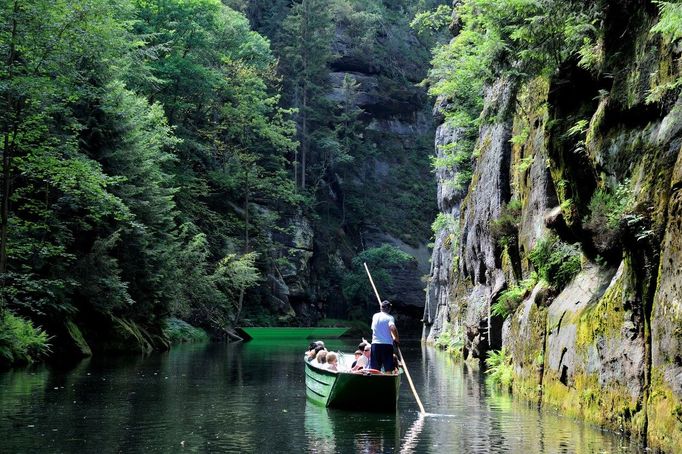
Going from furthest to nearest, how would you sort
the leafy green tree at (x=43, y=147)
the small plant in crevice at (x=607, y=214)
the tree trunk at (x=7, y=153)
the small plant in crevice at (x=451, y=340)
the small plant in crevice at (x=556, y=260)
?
1. the small plant in crevice at (x=451, y=340)
2. the leafy green tree at (x=43, y=147)
3. the tree trunk at (x=7, y=153)
4. the small plant in crevice at (x=556, y=260)
5. the small plant in crevice at (x=607, y=214)

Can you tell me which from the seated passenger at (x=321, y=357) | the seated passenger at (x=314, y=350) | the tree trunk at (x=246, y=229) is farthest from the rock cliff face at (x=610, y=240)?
the tree trunk at (x=246, y=229)

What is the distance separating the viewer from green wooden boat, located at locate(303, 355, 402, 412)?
1376 centimetres

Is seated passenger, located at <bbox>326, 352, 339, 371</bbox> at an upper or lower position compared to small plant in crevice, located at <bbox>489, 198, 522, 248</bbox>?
lower

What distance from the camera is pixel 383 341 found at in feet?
47.0

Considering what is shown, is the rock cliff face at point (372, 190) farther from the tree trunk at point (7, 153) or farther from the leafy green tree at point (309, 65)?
the tree trunk at point (7, 153)

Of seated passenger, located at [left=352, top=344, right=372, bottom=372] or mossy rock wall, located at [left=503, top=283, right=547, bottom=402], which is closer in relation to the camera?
mossy rock wall, located at [left=503, top=283, right=547, bottom=402]

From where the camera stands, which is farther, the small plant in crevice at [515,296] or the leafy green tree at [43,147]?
the leafy green tree at [43,147]

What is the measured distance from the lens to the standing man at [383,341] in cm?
1428

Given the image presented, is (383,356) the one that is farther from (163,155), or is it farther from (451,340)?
(163,155)

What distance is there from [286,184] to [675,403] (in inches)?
1819

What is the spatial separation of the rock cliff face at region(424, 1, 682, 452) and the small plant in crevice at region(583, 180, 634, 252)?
4cm

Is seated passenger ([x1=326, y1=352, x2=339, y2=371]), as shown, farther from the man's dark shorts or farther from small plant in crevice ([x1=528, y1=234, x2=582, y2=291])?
small plant in crevice ([x1=528, y1=234, x2=582, y2=291])

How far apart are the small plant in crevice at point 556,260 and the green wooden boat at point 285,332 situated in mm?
29829

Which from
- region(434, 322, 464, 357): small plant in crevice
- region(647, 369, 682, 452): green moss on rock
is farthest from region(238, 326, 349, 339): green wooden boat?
region(647, 369, 682, 452): green moss on rock
